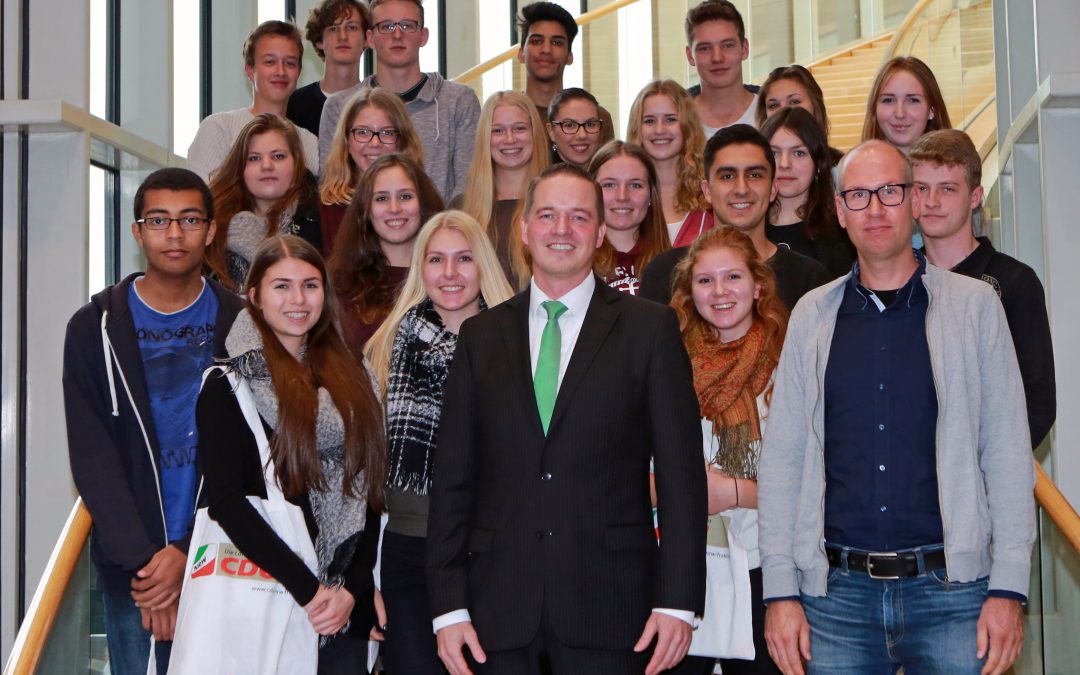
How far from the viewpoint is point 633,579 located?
316cm

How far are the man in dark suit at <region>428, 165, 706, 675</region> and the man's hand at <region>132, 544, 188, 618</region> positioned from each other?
3.24 ft

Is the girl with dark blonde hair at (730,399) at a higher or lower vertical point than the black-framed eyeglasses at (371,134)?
lower

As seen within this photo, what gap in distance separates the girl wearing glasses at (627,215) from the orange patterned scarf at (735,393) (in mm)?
939

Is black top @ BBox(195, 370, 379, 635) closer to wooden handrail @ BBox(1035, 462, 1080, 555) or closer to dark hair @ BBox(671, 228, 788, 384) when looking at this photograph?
dark hair @ BBox(671, 228, 788, 384)

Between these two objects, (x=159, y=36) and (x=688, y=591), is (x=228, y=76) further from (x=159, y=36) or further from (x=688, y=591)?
(x=688, y=591)

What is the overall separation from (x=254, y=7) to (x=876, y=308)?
885 cm

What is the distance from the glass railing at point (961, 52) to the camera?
7.75m

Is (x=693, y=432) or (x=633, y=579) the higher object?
(x=693, y=432)

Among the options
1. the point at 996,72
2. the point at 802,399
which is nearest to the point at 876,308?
the point at 802,399

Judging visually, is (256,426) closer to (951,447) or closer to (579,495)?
(579,495)

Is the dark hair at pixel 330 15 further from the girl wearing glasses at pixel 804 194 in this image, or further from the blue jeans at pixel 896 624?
the blue jeans at pixel 896 624

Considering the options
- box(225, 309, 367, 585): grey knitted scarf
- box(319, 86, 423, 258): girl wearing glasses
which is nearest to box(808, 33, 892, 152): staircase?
box(319, 86, 423, 258): girl wearing glasses

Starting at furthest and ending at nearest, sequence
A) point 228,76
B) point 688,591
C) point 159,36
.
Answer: point 228,76 < point 159,36 < point 688,591

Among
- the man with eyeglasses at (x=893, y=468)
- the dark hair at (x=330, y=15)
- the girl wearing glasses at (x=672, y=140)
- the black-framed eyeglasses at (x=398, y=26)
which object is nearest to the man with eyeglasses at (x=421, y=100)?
the black-framed eyeglasses at (x=398, y=26)
